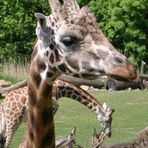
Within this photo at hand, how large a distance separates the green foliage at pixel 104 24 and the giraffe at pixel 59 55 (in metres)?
25.2

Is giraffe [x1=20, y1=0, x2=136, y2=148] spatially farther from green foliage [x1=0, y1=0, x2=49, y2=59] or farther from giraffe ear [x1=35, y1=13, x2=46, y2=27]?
green foliage [x1=0, y1=0, x2=49, y2=59]

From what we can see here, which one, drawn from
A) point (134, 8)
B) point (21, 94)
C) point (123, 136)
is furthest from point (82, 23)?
point (134, 8)

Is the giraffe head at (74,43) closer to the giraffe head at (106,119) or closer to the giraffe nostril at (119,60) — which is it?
the giraffe nostril at (119,60)

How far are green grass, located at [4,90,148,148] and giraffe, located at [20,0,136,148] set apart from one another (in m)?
6.10

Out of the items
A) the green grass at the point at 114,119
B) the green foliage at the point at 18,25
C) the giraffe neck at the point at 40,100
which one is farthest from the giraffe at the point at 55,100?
the green foliage at the point at 18,25

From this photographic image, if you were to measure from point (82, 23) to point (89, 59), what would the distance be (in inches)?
7.7

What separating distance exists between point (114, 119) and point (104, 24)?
1833 centimetres

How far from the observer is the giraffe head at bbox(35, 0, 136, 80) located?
9.64 ft

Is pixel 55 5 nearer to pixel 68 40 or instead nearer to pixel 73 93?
pixel 68 40

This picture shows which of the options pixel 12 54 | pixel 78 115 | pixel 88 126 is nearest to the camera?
pixel 88 126

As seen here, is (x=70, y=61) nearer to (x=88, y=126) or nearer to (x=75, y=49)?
(x=75, y=49)

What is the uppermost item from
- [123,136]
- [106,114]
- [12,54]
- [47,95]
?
[47,95]

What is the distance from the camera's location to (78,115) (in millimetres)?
13852

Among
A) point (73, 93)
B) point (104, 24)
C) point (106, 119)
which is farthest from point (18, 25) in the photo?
point (106, 119)
